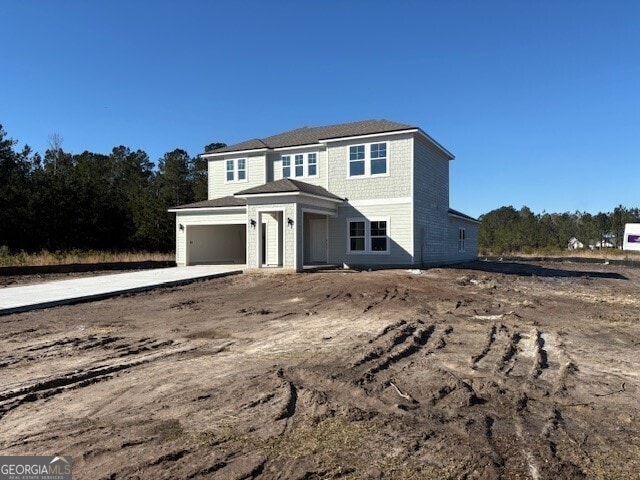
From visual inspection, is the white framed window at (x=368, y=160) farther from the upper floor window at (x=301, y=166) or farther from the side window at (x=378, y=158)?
the upper floor window at (x=301, y=166)

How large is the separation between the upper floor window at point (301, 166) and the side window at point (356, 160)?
227 centimetres

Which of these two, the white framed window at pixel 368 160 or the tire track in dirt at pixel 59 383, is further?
the white framed window at pixel 368 160

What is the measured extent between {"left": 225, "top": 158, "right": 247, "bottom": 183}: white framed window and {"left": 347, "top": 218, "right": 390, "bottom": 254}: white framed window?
23.9 feet

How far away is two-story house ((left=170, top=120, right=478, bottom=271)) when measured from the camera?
20922 mm

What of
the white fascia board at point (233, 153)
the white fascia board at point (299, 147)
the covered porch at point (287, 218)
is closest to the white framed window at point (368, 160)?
the covered porch at point (287, 218)

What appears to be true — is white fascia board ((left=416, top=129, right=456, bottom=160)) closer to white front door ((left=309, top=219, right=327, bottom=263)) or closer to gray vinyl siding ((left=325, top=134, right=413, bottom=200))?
gray vinyl siding ((left=325, top=134, right=413, bottom=200))

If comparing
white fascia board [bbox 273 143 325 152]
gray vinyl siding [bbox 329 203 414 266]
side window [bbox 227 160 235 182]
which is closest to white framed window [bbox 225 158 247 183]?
side window [bbox 227 160 235 182]

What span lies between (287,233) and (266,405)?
51.5 ft

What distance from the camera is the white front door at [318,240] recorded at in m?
23.9

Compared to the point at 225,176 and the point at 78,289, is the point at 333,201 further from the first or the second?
the point at 78,289

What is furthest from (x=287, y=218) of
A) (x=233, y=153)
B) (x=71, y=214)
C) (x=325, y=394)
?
(x=71, y=214)

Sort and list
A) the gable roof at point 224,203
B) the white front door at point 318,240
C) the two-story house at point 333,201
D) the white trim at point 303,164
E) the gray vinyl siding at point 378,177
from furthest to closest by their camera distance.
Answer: the white trim at point 303,164
the gable roof at point 224,203
the white front door at point 318,240
the gray vinyl siding at point 378,177
the two-story house at point 333,201

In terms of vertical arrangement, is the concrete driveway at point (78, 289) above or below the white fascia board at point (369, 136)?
below

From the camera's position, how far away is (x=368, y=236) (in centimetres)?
2242
